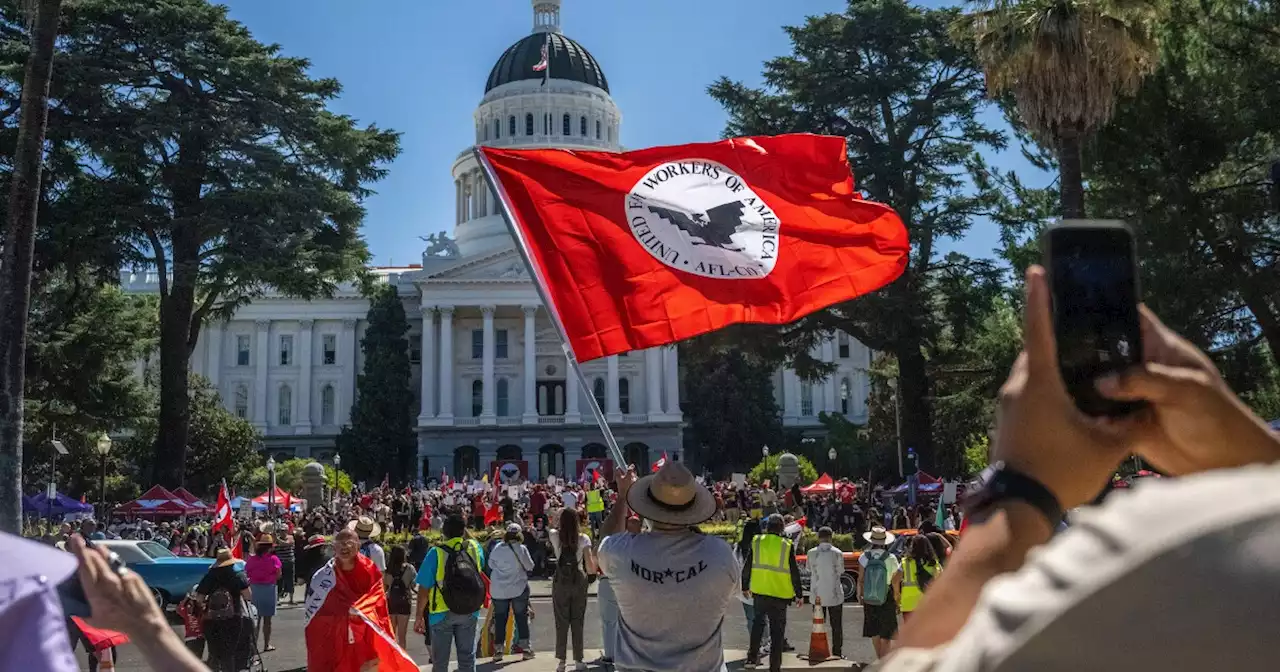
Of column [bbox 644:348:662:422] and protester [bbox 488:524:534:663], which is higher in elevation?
column [bbox 644:348:662:422]

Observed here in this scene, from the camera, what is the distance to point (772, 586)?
36.0ft

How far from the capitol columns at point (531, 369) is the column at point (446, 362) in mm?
4374

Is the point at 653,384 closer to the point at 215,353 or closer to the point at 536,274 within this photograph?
the point at 215,353

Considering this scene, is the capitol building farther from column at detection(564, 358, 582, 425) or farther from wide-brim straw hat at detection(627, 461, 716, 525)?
wide-brim straw hat at detection(627, 461, 716, 525)

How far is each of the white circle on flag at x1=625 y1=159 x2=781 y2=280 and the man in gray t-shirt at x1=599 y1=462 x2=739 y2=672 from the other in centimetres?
248

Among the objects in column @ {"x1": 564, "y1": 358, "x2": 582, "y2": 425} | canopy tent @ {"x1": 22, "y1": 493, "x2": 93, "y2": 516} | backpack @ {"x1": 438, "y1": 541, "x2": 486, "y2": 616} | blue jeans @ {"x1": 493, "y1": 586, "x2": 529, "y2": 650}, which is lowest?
blue jeans @ {"x1": 493, "y1": 586, "x2": 529, "y2": 650}

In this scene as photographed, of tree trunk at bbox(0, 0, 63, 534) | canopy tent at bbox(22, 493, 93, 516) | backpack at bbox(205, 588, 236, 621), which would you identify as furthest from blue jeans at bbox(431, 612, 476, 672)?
canopy tent at bbox(22, 493, 93, 516)

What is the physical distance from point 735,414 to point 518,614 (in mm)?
54828

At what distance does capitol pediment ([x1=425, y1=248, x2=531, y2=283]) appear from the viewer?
69125mm

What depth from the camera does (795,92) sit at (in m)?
30.5

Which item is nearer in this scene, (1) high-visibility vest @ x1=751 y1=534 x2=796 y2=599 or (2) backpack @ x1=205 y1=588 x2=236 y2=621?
(2) backpack @ x1=205 y1=588 x2=236 y2=621

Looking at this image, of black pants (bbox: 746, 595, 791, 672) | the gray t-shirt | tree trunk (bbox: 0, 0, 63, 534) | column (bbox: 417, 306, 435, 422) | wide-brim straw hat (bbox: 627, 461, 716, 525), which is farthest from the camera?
column (bbox: 417, 306, 435, 422)

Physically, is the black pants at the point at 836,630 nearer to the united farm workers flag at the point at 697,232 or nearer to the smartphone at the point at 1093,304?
the united farm workers flag at the point at 697,232

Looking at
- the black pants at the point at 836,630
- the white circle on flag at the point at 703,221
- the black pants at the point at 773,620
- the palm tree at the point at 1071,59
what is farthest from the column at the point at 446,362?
the white circle on flag at the point at 703,221
